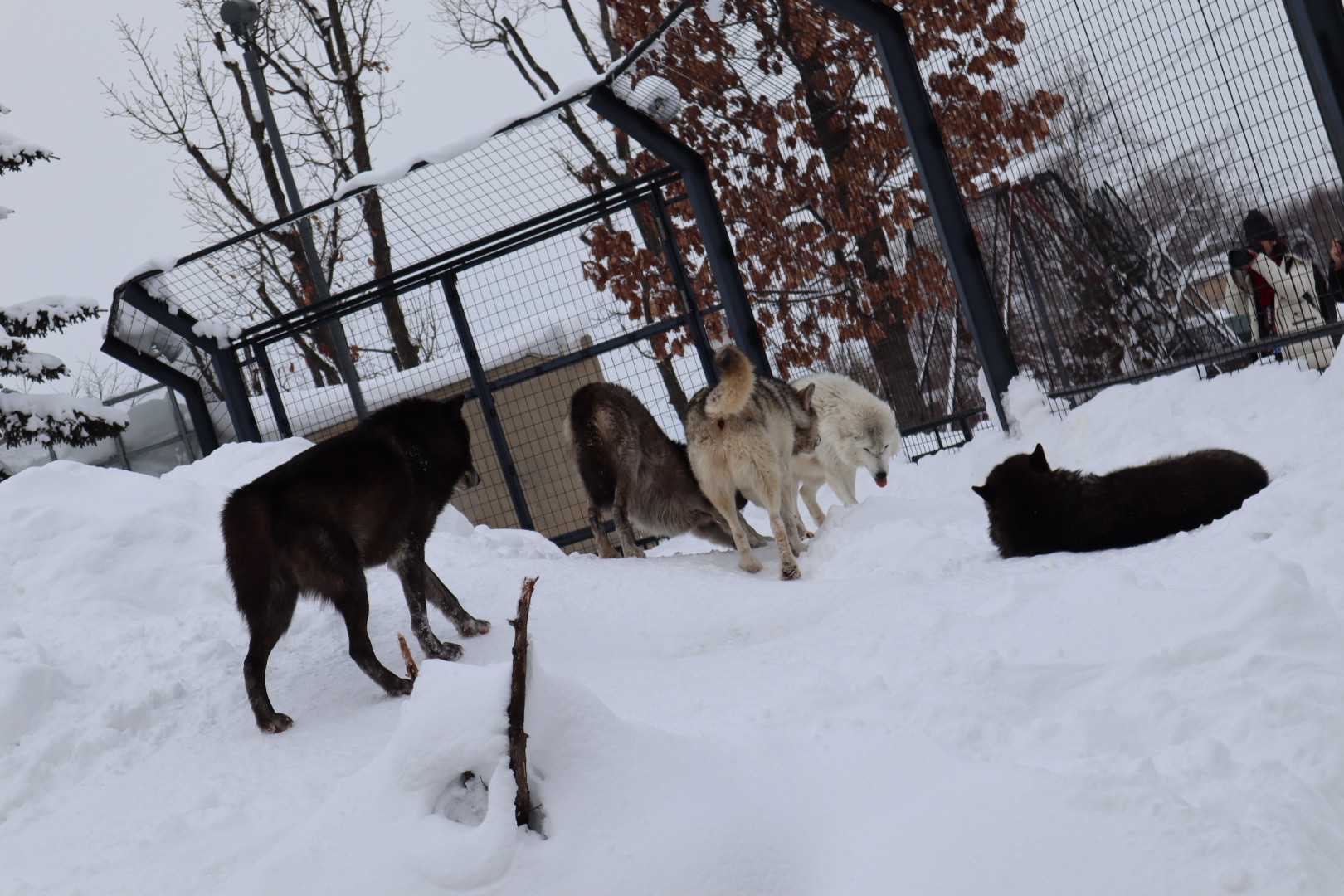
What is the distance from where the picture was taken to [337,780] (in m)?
2.95

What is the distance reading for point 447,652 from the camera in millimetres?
4254

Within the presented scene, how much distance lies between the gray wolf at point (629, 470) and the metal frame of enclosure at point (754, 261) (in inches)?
41.4

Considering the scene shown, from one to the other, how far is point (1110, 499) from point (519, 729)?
3.65 metres

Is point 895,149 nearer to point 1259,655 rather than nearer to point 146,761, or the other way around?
point 1259,655

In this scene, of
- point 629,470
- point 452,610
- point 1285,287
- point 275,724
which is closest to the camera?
point 275,724

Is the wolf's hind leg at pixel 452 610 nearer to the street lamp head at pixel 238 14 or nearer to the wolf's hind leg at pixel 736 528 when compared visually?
the wolf's hind leg at pixel 736 528

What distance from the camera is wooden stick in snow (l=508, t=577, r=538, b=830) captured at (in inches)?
82.7

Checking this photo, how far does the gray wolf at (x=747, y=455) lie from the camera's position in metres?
5.93

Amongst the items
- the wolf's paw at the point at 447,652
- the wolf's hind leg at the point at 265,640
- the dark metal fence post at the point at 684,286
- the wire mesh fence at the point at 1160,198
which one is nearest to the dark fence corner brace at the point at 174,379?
the dark metal fence post at the point at 684,286

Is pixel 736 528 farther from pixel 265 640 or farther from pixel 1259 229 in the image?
pixel 1259 229

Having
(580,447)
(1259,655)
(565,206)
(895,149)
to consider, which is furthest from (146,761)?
(895,149)

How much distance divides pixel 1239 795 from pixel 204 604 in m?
4.44

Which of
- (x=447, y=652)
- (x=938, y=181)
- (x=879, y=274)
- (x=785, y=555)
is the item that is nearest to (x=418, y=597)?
(x=447, y=652)

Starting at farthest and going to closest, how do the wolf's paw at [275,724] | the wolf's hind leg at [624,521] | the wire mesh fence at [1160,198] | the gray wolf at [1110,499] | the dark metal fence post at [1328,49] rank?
the wolf's hind leg at [624,521]
the wire mesh fence at [1160,198]
the dark metal fence post at [1328,49]
the gray wolf at [1110,499]
the wolf's paw at [275,724]
